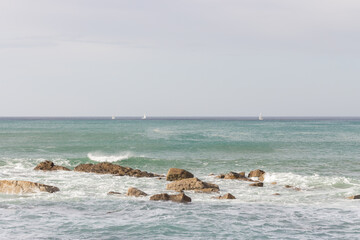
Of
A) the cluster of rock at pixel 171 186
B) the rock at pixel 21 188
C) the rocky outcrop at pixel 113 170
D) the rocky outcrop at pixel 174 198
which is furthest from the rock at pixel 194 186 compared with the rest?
the rock at pixel 21 188

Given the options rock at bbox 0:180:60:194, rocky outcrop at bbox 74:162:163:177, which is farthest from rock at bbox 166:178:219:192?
rock at bbox 0:180:60:194

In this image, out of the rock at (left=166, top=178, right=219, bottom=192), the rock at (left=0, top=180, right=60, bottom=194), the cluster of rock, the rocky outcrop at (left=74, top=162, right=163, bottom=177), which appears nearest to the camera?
the cluster of rock

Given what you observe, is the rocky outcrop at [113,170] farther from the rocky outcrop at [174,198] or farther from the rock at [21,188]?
the rocky outcrop at [174,198]

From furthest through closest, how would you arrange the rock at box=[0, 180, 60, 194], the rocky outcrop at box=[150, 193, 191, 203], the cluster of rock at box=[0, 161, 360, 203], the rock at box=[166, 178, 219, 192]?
the rock at box=[166, 178, 219, 192], the rock at box=[0, 180, 60, 194], the cluster of rock at box=[0, 161, 360, 203], the rocky outcrop at box=[150, 193, 191, 203]

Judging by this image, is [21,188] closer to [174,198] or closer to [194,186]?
[174,198]

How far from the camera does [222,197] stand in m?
20.6

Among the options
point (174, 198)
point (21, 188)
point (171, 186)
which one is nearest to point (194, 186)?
point (171, 186)

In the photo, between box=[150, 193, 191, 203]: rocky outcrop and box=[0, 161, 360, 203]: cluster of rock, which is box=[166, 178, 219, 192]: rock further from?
box=[150, 193, 191, 203]: rocky outcrop

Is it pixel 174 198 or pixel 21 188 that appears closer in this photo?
pixel 174 198

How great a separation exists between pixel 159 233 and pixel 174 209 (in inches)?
140

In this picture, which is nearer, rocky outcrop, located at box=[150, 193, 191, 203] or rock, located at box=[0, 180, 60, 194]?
rocky outcrop, located at box=[150, 193, 191, 203]

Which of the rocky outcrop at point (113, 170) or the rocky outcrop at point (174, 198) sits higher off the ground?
the rocky outcrop at point (174, 198)

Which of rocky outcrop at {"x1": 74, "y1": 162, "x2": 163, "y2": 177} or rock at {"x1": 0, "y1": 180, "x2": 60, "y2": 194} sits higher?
rock at {"x1": 0, "y1": 180, "x2": 60, "y2": 194}

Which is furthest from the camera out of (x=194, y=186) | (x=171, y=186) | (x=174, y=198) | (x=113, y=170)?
(x=113, y=170)
